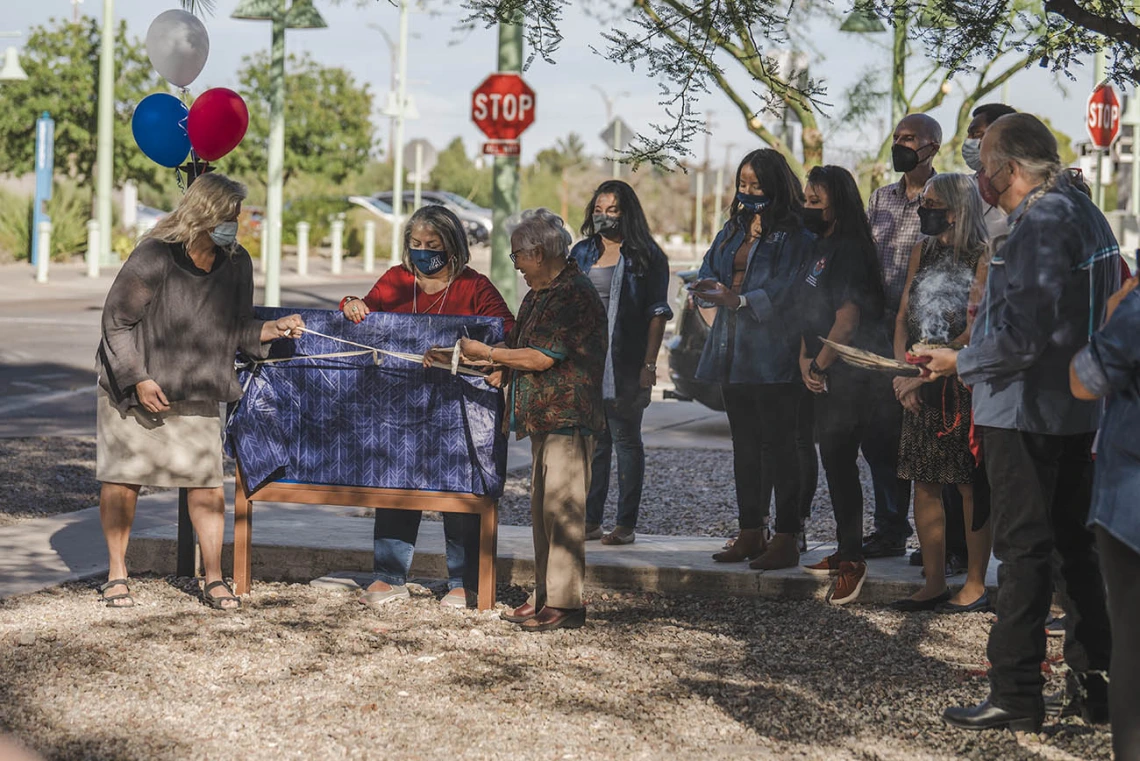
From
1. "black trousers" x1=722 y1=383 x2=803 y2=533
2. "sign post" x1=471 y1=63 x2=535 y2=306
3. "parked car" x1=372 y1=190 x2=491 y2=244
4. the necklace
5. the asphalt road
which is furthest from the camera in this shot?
"parked car" x1=372 y1=190 x2=491 y2=244

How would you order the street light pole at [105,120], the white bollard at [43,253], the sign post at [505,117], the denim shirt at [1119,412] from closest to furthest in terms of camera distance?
the denim shirt at [1119,412], the sign post at [505,117], the white bollard at [43,253], the street light pole at [105,120]

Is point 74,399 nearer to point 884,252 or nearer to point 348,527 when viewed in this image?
point 348,527

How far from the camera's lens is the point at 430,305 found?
631 centimetres

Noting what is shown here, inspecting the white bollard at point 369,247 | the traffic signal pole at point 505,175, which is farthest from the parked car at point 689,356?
the white bollard at point 369,247

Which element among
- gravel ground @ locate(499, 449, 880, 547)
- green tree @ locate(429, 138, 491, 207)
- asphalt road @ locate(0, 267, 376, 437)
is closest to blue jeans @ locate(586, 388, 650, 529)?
gravel ground @ locate(499, 449, 880, 547)

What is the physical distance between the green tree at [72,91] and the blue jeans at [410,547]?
3143 centimetres

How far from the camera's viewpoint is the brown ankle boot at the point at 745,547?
265 inches

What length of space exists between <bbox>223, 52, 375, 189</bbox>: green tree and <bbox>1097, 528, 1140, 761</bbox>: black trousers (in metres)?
38.1

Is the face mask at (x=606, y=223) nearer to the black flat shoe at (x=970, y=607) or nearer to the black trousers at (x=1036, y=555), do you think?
the black flat shoe at (x=970, y=607)

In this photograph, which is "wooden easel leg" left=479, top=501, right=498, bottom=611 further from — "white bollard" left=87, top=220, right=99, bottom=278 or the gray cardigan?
"white bollard" left=87, top=220, right=99, bottom=278

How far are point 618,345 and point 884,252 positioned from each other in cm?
137

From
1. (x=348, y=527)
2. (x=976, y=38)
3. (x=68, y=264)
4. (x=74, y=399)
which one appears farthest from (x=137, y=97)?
(x=976, y=38)

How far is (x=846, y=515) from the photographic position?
6312mm

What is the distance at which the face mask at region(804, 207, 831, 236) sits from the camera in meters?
6.35
